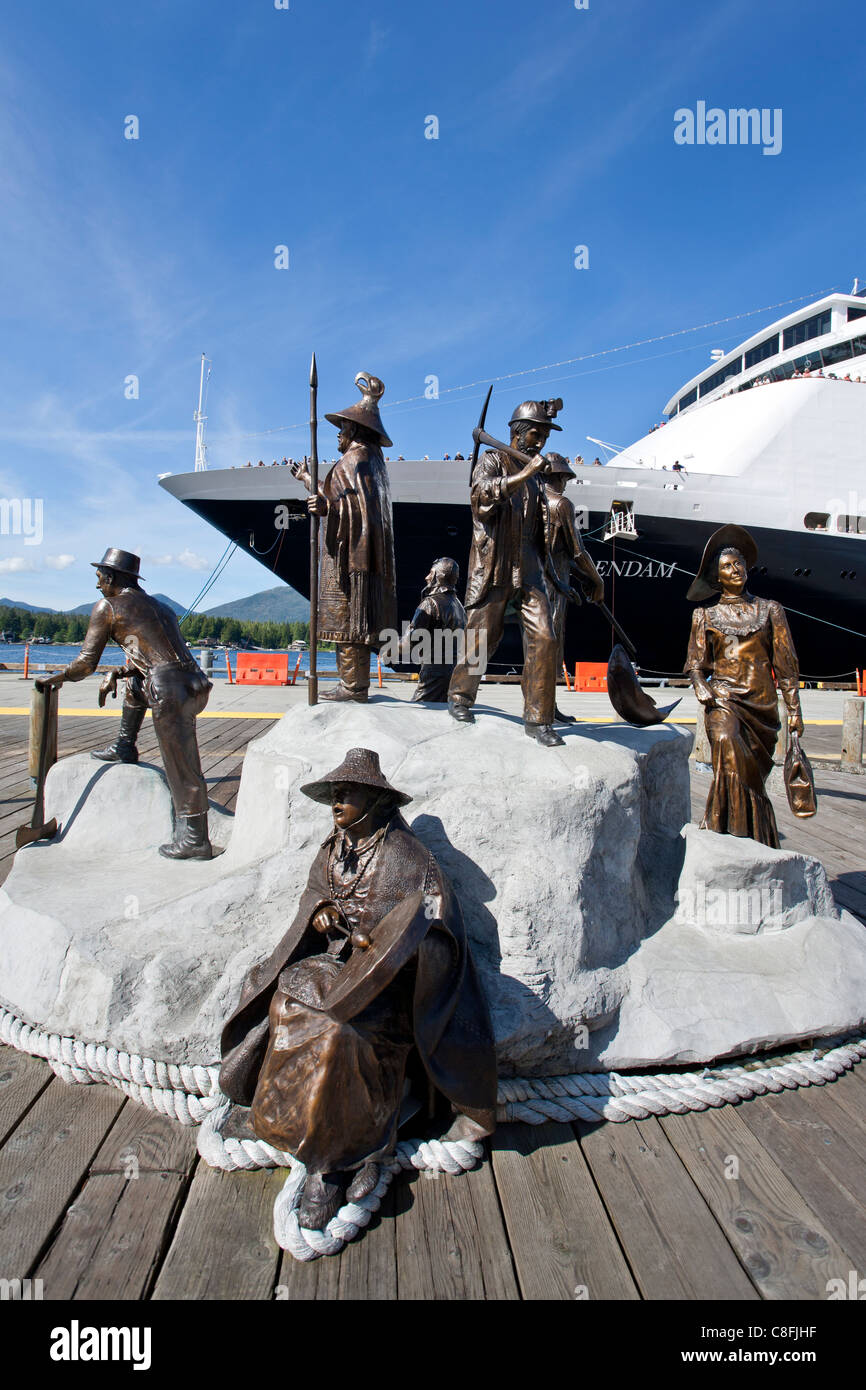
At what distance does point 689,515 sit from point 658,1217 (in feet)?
51.8

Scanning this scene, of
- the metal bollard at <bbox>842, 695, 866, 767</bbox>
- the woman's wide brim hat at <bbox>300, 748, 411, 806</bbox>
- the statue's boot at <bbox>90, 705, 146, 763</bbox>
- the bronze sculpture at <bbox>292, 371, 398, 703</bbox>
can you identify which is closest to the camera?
the woman's wide brim hat at <bbox>300, 748, 411, 806</bbox>

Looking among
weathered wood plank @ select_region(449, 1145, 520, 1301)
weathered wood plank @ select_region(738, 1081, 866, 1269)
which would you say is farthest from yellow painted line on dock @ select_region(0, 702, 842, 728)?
weathered wood plank @ select_region(449, 1145, 520, 1301)

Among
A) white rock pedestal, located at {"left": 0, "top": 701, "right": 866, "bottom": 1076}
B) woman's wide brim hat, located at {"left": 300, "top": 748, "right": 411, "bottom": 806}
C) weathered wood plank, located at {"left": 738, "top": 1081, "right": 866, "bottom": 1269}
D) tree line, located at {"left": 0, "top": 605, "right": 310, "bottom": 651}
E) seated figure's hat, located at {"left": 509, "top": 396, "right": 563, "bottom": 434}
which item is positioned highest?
tree line, located at {"left": 0, "top": 605, "right": 310, "bottom": 651}

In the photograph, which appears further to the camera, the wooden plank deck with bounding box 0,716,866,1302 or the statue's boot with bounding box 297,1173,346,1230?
the statue's boot with bounding box 297,1173,346,1230

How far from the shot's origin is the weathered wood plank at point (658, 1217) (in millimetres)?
1856

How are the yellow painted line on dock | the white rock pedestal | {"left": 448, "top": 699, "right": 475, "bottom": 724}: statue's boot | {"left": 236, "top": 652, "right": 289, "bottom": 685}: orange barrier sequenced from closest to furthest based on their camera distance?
the white rock pedestal < {"left": 448, "top": 699, "right": 475, "bottom": 724}: statue's boot < the yellow painted line on dock < {"left": 236, "top": 652, "right": 289, "bottom": 685}: orange barrier

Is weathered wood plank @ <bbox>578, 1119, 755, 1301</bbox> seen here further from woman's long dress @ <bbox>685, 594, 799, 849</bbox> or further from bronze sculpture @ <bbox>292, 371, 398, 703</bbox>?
bronze sculpture @ <bbox>292, 371, 398, 703</bbox>

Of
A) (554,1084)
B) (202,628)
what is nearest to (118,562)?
(554,1084)

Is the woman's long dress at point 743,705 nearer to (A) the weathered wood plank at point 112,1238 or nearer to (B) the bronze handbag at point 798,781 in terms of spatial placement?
(B) the bronze handbag at point 798,781

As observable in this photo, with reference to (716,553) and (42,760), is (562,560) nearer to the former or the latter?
(716,553)

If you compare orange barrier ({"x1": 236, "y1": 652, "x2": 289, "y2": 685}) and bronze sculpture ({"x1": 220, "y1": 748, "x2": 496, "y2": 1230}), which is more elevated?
orange barrier ({"x1": 236, "y1": 652, "x2": 289, "y2": 685})

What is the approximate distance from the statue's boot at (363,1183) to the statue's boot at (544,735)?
205 centimetres

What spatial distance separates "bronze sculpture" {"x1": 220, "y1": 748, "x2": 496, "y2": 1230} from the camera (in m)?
2.05
